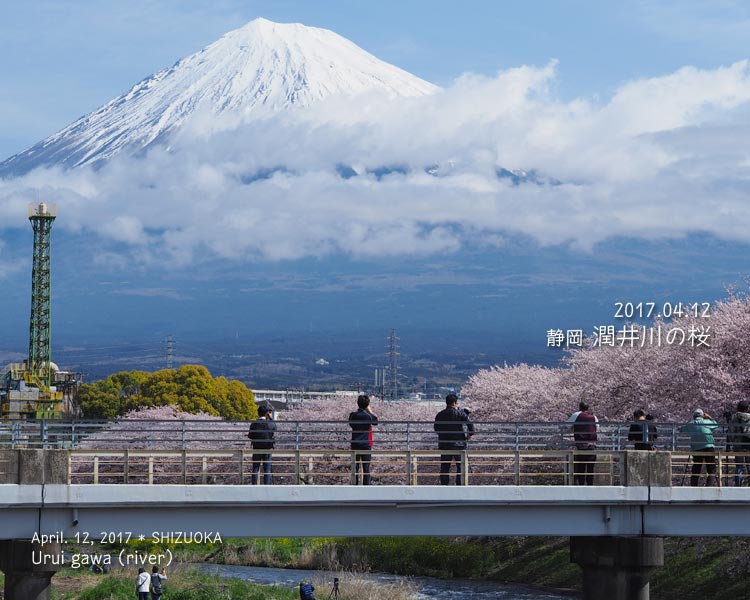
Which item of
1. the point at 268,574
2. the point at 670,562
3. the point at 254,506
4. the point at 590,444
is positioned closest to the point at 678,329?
the point at 670,562

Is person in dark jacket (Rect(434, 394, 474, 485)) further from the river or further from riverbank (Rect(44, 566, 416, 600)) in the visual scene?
the river

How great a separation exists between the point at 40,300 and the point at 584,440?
371 ft

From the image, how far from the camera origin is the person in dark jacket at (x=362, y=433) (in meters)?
29.2

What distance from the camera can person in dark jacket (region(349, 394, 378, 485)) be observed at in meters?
29.2

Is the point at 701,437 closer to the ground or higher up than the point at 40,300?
closer to the ground

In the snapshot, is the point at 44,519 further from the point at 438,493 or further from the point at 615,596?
the point at 615,596

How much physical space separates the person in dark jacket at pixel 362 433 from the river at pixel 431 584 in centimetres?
1680

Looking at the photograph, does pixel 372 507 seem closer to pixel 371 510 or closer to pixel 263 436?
pixel 371 510

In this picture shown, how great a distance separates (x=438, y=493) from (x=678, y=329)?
29579 millimetres

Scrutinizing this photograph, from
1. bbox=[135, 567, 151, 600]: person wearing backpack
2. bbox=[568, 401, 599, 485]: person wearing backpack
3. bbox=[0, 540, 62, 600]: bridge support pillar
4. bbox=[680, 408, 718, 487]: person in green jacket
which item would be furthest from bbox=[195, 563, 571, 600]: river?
bbox=[0, 540, 62, 600]: bridge support pillar

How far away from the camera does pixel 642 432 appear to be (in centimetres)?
3059

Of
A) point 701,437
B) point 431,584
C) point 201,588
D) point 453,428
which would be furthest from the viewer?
point 431,584

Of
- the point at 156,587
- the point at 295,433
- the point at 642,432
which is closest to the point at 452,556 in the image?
the point at 156,587

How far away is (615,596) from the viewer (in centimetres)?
3142
